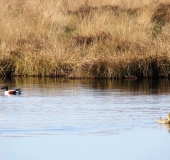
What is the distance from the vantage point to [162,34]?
25.8m

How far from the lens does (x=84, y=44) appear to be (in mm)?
25531

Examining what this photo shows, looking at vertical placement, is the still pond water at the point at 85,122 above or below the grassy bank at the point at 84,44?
below

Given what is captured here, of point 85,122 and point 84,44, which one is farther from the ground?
point 84,44

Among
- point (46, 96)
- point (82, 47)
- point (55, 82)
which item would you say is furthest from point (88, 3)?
point (46, 96)

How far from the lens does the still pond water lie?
14.1 metres

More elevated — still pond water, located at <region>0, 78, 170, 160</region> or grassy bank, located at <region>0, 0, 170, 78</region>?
grassy bank, located at <region>0, 0, 170, 78</region>

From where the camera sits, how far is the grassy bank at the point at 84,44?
2452 centimetres

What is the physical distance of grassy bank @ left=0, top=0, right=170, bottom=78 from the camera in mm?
24516

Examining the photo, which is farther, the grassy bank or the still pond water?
the grassy bank

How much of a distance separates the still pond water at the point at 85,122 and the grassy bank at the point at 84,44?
1.29m

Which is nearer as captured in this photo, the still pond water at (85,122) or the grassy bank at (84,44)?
the still pond water at (85,122)

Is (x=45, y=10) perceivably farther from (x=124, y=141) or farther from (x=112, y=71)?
(x=124, y=141)

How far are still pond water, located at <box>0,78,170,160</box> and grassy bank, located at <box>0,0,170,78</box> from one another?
4.23 ft

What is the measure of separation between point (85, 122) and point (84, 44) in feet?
29.8
